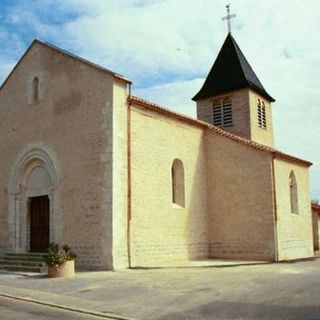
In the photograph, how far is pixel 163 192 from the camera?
17.8 m

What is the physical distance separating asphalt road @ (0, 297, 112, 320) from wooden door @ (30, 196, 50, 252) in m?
8.30

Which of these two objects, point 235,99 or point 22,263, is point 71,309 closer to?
point 22,263

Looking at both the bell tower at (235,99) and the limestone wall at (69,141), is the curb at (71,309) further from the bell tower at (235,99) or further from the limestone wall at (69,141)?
the bell tower at (235,99)

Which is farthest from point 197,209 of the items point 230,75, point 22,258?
point 230,75

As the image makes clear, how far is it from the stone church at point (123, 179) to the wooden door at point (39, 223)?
0.06 meters

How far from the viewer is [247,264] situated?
16516 mm

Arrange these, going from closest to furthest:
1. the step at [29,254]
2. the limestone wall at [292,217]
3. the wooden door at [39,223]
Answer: the step at [29,254]
the wooden door at [39,223]
the limestone wall at [292,217]

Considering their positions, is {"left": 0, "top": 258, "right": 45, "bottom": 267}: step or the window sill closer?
{"left": 0, "top": 258, "right": 45, "bottom": 267}: step

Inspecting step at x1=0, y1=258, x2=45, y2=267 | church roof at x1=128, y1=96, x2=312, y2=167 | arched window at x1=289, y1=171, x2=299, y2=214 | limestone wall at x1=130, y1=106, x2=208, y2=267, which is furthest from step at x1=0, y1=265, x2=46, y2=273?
arched window at x1=289, y1=171, x2=299, y2=214

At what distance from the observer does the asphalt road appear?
26.5ft

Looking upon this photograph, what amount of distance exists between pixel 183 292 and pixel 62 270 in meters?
5.01

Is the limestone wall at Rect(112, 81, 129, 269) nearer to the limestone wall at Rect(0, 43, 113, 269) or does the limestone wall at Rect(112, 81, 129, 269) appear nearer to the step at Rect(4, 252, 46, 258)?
the limestone wall at Rect(0, 43, 113, 269)

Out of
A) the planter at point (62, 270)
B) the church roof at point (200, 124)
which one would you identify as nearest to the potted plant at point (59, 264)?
the planter at point (62, 270)

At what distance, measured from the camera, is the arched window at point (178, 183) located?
748 inches
